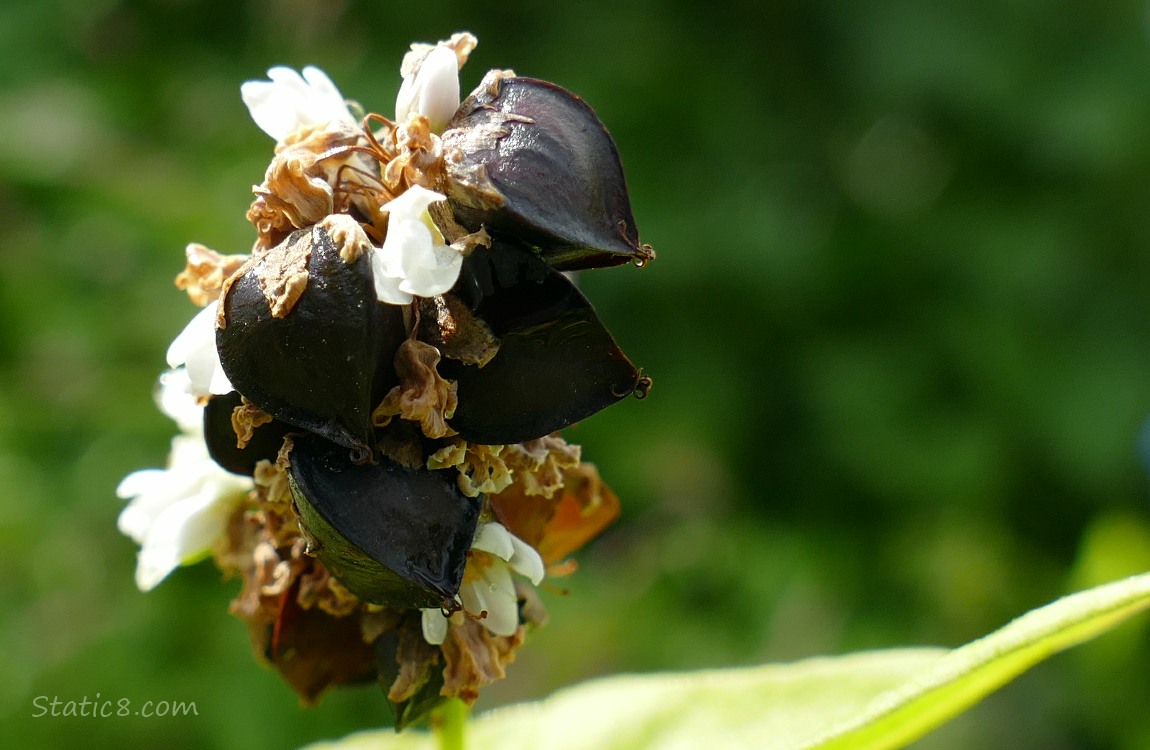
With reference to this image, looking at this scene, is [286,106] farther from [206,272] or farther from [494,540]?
[494,540]

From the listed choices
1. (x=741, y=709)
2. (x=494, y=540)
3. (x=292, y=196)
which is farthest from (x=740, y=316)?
(x=292, y=196)

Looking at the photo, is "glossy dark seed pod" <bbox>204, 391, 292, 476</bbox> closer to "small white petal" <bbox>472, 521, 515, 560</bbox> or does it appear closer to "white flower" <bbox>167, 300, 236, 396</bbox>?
"white flower" <bbox>167, 300, 236, 396</bbox>

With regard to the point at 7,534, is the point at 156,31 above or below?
above

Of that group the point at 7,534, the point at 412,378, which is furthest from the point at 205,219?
the point at 412,378

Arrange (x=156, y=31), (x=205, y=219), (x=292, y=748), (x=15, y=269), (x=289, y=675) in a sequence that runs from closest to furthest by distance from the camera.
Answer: (x=289, y=675) → (x=292, y=748) → (x=205, y=219) → (x=15, y=269) → (x=156, y=31)

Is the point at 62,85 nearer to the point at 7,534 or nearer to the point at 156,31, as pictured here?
the point at 156,31

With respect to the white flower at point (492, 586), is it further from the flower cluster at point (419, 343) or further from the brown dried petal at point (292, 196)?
the brown dried petal at point (292, 196)
